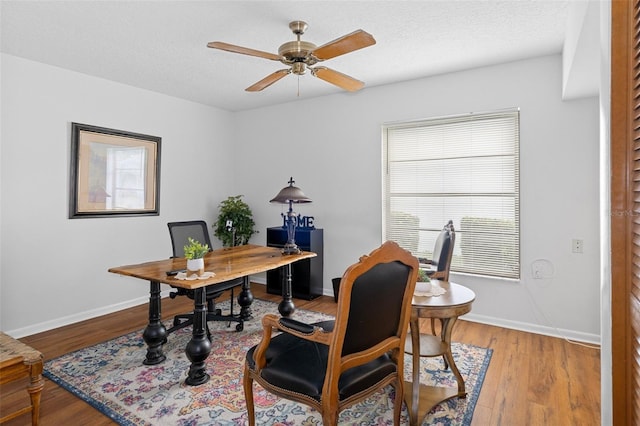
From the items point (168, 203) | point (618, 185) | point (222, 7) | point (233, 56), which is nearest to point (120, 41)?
point (233, 56)

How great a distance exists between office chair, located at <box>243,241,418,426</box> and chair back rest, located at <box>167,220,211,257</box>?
6.14ft

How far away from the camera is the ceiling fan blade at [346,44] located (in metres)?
2.00

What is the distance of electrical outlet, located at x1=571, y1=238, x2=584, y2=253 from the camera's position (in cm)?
313

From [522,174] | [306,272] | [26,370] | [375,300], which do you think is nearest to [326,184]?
[306,272]

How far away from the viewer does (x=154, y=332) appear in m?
2.63

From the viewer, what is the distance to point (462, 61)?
11.0 feet

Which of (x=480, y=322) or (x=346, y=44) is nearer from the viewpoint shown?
(x=346, y=44)

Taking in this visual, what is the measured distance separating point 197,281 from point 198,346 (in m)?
0.52

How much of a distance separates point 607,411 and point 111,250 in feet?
14.3

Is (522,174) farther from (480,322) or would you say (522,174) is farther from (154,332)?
(154,332)

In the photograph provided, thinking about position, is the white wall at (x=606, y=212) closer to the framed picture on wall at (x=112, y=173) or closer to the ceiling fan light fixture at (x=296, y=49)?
the ceiling fan light fixture at (x=296, y=49)

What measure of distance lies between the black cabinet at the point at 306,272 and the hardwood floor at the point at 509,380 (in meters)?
1.46

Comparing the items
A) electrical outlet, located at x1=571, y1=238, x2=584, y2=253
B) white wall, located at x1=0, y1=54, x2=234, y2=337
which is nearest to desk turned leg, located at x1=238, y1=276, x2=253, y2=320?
white wall, located at x1=0, y1=54, x2=234, y2=337

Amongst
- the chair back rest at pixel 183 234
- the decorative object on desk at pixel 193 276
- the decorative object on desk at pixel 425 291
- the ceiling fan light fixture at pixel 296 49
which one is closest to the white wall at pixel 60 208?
the chair back rest at pixel 183 234
